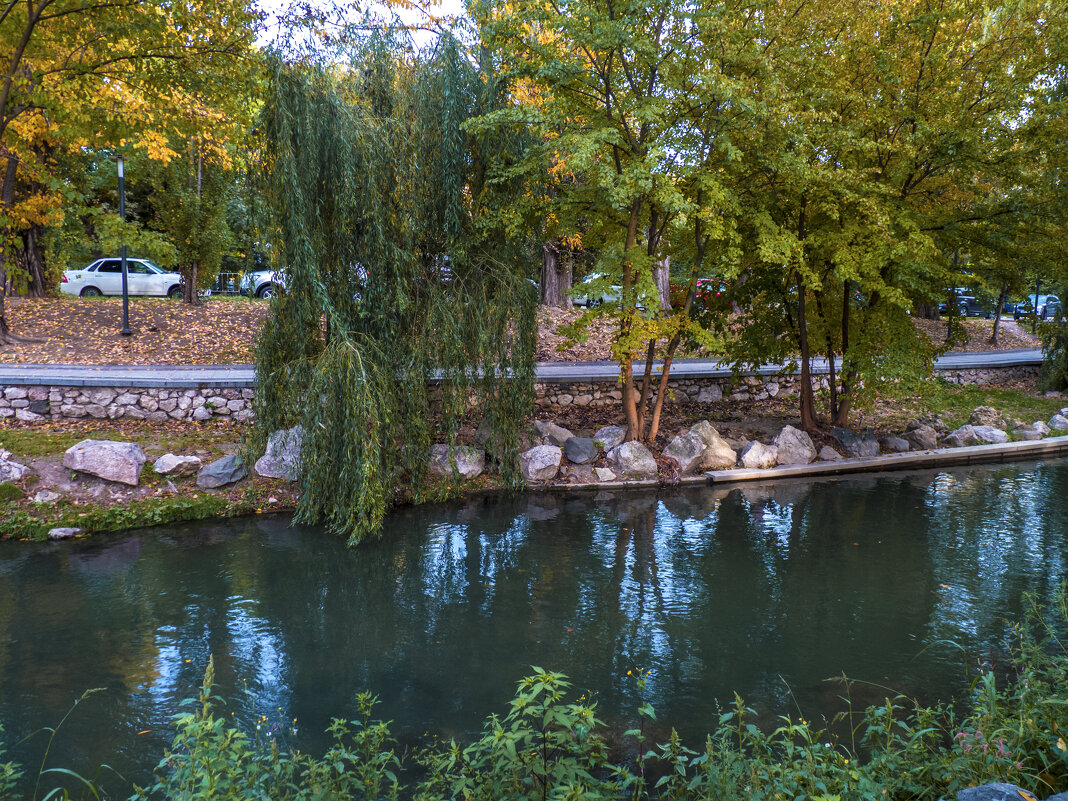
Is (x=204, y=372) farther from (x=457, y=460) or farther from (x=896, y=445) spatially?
(x=896, y=445)

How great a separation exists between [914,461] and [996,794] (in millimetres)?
12094

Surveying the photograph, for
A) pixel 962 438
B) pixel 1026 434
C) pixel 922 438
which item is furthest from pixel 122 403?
pixel 1026 434

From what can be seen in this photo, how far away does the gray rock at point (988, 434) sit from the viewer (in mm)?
14320

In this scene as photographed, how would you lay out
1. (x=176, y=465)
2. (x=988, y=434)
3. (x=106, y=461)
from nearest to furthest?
(x=106, y=461), (x=176, y=465), (x=988, y=434)

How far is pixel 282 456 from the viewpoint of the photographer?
391 inches

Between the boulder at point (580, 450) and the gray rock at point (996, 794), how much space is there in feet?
31.9

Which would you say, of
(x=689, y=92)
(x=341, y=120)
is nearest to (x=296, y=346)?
(x=341, y=120)

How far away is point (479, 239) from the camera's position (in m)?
10.7

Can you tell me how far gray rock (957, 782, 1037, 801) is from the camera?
2721 millimetres

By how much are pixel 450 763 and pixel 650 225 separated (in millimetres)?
10538

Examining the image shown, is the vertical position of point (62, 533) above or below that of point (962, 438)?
below

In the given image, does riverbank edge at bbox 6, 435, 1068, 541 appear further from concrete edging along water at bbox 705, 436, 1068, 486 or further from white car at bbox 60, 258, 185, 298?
white car at bbox 60, 258, 185, 298

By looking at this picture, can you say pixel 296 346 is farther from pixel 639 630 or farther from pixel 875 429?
pixel 875 429

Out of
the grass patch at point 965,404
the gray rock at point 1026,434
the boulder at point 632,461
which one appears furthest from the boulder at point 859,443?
the boulder at point 632,461
